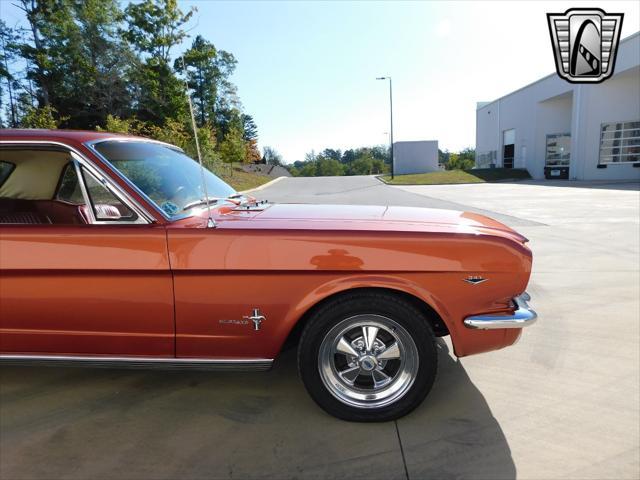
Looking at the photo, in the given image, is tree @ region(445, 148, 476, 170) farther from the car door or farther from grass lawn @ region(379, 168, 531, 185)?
the car door

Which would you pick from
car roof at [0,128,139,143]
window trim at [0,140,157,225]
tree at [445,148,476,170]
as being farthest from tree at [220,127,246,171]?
tree at [445,148,476,170]

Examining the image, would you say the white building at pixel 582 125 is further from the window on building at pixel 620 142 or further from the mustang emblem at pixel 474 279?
the mustang emblem at pixel 474 279

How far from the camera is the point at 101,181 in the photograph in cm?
246

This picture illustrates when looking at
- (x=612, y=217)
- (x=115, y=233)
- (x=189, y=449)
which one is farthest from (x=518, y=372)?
(x=612, y=217)

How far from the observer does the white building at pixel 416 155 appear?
46719 mm

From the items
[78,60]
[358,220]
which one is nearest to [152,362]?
[358,220]

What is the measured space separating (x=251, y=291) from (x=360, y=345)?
709 mm

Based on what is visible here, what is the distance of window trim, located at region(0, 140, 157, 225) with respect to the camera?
238 cm

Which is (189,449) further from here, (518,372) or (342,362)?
(518,372)

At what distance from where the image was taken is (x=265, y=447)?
2309mm

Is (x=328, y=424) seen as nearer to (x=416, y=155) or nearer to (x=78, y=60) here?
(x=78, y=60)

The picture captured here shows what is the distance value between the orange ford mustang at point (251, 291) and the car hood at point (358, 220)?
27 mm

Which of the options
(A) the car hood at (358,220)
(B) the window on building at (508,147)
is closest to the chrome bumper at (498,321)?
(A) the car hood at (358,220)

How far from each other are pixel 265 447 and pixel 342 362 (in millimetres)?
629
